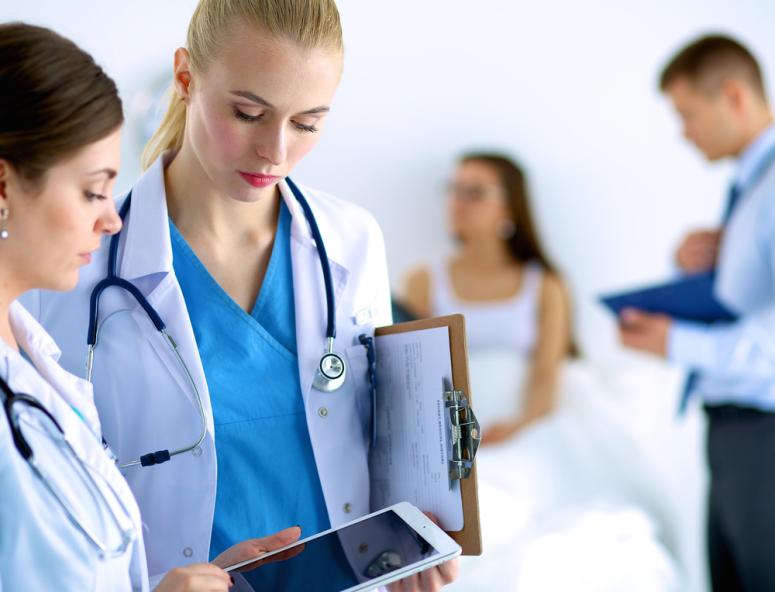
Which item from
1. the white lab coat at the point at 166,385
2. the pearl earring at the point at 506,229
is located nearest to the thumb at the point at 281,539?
the white lab coat at the point at 166,385

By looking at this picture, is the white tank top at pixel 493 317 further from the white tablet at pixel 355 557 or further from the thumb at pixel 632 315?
the white tablet at pixel 355 557

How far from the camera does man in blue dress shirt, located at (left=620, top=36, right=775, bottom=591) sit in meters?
1.99

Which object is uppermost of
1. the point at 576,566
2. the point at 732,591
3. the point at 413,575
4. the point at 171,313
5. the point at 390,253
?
the point at 390,253

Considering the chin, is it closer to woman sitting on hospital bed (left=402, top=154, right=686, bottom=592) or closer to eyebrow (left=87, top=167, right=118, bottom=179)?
eyebrow (left=87, top=167, right=118, bottom=179)

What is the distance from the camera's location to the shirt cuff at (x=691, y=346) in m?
2.09

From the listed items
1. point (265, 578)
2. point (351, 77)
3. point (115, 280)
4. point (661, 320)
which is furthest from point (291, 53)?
point (661, 320)

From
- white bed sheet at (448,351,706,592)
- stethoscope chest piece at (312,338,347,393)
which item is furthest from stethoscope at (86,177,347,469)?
white bed sheet at (448,351,706,592)

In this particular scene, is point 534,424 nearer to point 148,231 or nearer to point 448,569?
point 448,569

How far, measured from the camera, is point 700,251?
2270mm

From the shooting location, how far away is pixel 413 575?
40.5 inches

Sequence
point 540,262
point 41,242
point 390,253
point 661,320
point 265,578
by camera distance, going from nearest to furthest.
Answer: point 41,242 → point 265,578 → point 661,320 → point 390,253 → point 540,262

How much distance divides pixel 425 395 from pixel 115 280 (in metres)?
0.45

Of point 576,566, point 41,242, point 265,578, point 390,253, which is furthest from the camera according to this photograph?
point 390,253

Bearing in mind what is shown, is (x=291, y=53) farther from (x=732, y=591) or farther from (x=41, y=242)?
(x=732, y=591)
